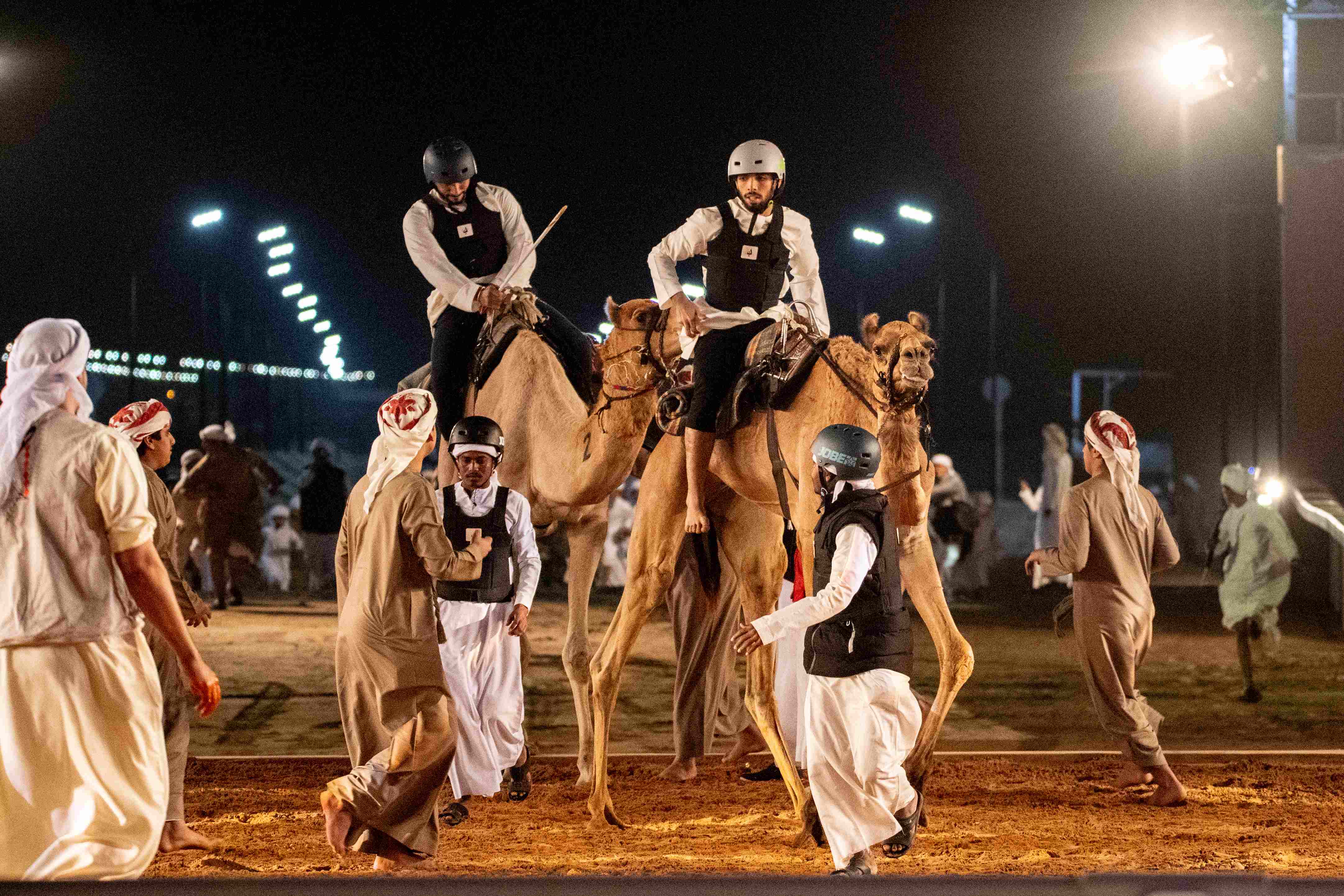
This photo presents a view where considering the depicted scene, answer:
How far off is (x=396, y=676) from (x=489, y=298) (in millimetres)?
3502

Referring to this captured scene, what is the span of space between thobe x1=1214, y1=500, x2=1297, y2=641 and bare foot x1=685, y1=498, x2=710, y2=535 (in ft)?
16.6

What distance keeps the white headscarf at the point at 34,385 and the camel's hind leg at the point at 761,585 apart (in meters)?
3.38

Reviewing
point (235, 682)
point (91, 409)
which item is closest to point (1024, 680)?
point (235, 682)

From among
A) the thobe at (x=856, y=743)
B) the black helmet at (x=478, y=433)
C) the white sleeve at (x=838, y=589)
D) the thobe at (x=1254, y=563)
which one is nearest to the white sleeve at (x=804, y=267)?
the black helmet at (x=478, y=433)

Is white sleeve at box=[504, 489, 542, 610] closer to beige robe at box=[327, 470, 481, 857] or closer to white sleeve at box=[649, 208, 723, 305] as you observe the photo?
white sleeve at box=[649, 208, 723, 305]

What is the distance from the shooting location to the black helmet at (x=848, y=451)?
5297 mm

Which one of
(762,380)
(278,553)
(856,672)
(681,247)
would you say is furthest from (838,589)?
(278,553)

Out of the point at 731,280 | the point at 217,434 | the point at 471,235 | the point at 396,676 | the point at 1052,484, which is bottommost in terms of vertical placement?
the point at 396,676

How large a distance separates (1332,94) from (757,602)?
44.9ft

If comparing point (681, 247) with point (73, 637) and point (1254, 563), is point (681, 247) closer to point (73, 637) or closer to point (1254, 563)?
point (73, 637)

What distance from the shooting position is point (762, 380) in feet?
23.7

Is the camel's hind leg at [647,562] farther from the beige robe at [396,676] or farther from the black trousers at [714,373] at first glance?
the beige robe at [396,676]

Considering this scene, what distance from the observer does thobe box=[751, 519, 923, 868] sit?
17.3ft

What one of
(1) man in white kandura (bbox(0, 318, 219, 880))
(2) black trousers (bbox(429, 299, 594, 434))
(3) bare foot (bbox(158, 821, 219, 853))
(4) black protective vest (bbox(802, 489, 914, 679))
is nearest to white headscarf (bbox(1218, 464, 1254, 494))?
(2) black trousers (bbox(429, 299, 594, 434))
